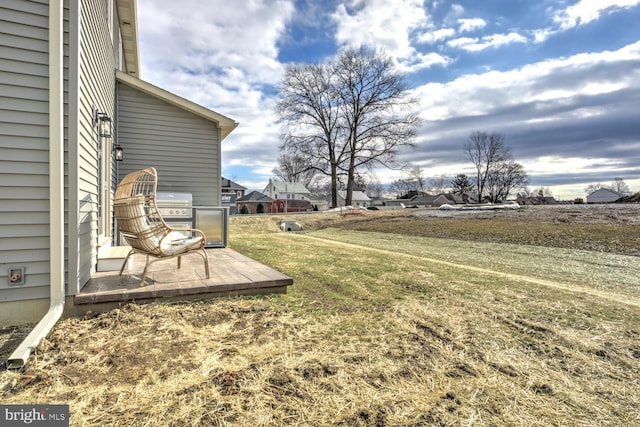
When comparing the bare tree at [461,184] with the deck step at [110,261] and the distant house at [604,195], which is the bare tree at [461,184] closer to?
the distant house at [604,195]

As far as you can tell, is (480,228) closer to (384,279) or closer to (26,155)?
(384,279)

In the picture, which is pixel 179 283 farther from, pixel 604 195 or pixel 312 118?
pixel 604 195

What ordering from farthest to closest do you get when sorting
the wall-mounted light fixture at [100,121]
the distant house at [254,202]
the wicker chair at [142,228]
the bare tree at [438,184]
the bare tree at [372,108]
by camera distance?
Answer: the bare tree at [438,184] → the distant house at [254,202] → the bare tree at [372,108] → the wall-mounted light fixture at [100,121] → the wicker chair at [142,228]

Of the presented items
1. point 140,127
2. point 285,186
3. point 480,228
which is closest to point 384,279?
point 140,127

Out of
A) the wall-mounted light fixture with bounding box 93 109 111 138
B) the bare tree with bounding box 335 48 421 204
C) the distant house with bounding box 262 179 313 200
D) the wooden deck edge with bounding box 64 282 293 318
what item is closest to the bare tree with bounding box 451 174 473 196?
the distant house with bounding box 262 179 313 200

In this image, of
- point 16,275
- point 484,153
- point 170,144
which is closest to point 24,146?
point 16,275

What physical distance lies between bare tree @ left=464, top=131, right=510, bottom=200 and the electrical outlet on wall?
4812 centimetres

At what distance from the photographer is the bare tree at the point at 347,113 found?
988 inches

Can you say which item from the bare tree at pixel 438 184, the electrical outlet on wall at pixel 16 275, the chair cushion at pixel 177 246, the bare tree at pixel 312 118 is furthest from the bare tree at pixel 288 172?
the bare tree at pixel 438 184

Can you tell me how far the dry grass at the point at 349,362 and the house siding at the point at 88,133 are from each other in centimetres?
80

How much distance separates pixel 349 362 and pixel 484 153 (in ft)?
159

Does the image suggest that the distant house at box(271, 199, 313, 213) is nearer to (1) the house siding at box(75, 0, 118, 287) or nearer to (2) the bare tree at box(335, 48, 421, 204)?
(2) the bare tree at box(335, 48, 421, 204)

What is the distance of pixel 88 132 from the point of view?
307 centimetres

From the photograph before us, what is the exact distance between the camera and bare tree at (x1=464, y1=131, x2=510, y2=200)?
43.0 m
